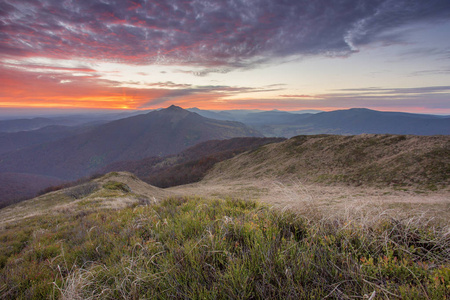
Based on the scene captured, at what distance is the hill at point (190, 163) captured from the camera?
67062 mm

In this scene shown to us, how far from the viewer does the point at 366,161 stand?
2672 cm

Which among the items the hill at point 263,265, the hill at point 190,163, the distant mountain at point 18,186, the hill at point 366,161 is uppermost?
the hill at point 263,265

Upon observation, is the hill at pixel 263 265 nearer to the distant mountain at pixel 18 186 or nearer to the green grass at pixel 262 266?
the green grass at pixel 262 266

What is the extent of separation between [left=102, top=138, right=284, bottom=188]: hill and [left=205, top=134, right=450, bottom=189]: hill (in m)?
28.1

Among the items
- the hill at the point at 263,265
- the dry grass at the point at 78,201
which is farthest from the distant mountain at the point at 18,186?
the hill at the point at 263,265

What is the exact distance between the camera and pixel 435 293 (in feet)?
6.43

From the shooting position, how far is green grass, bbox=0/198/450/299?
7.35 ft

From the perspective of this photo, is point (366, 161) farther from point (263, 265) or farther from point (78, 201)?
point (78, 201)

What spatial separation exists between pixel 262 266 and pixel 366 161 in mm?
30926

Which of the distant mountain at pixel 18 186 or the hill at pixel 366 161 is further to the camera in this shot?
the distant mountain at pixel 18 186

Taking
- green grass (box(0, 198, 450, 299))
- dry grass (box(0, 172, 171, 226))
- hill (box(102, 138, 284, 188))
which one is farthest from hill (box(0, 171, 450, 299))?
hill (box(102, 138, 284, 188))

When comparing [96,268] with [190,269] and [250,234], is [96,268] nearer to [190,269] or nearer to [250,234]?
[190,269]

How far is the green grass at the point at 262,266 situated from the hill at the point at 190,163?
54420 mm

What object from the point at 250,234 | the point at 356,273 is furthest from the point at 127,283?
the point at 356,273
